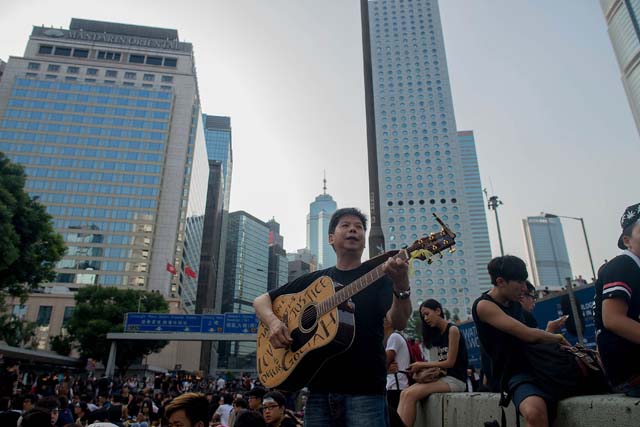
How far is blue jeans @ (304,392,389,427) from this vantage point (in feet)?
8.42

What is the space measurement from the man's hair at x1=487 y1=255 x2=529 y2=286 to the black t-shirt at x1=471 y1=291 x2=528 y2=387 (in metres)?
0.21

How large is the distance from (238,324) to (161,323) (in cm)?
668

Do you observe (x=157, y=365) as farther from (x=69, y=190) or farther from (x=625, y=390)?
(x=625, y=390)

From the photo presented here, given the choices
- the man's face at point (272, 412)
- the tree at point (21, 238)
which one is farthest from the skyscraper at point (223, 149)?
the man's face at point (272, 412)

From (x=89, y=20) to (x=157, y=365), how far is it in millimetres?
90427

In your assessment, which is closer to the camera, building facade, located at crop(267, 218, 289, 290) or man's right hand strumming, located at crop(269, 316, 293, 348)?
man's right hand strumming, located at crop(269, 316, 293, 348)

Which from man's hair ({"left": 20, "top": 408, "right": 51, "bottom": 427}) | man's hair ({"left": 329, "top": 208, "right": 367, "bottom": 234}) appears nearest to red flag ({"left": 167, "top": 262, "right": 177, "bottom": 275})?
man's hair ({"left": 20, "top": 408, "right": 51, "bottom": 427})

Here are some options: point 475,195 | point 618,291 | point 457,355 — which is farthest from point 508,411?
point 475,195

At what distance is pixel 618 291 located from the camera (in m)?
2.58

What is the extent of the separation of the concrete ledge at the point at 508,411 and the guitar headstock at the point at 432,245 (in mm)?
1262

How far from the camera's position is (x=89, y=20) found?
103 metres

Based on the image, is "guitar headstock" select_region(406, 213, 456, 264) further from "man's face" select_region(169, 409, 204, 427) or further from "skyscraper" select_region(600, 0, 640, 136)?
"skyscraper" select_region(600, 0, 640, 136)

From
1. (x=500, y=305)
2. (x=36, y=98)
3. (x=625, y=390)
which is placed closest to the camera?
(x=625, y=390)

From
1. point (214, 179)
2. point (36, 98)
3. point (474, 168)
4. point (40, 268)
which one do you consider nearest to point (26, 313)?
point (36, 98)
